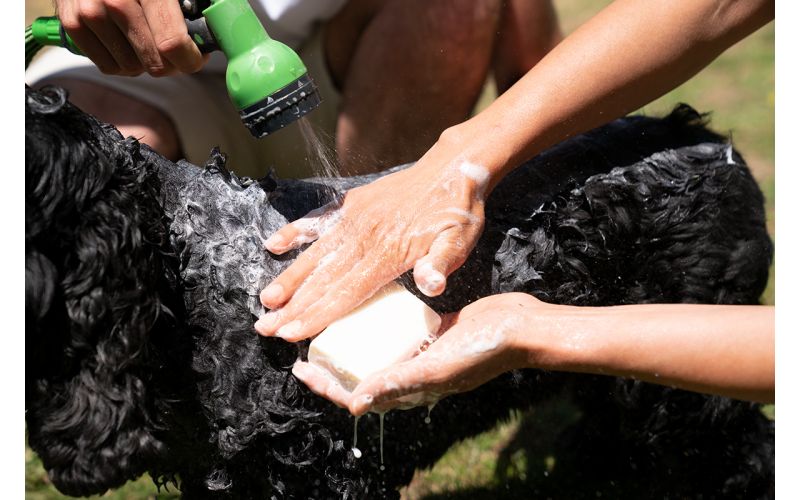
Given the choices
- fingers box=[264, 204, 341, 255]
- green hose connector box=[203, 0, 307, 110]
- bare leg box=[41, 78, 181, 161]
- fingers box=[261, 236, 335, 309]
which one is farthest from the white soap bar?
bare leg box=[41, 78, 181, 161]

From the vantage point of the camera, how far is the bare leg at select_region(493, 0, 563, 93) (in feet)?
9.53

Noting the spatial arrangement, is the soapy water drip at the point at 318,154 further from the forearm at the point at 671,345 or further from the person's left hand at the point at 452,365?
the forearm at the point at 671,345

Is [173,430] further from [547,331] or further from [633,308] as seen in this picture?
[633,308]

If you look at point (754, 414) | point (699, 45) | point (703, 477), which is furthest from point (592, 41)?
point (703, 477)

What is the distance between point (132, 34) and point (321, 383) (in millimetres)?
947

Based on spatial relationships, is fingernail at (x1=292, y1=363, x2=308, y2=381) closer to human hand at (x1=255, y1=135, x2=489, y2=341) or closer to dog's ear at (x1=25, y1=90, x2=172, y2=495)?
human hand at (x1=255, y1=135, x2=489, y2=341)

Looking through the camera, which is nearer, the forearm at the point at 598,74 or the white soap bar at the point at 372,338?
the white soap bar at the point at 372,338

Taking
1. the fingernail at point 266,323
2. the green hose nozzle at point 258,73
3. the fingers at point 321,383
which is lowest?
the fingers at point 321,383

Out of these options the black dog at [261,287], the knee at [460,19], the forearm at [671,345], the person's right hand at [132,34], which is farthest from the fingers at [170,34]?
the knee at [460,19]

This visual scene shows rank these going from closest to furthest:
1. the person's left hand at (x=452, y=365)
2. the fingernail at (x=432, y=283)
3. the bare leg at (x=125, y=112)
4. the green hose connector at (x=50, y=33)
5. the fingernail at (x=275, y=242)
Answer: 1. the person's left hand at (x=452, y=365)
2. the fingernail at (x=432, y=283)
3. the fingernail at (x=275, y=242)
4. the green hose connector at (x=50, y=33)
5. the bare leg at (x=125, y=112)

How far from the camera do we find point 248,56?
1.84 meters

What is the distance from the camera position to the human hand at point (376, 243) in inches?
72.7

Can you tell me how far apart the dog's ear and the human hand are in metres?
0.30

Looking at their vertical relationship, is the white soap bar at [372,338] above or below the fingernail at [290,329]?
below
